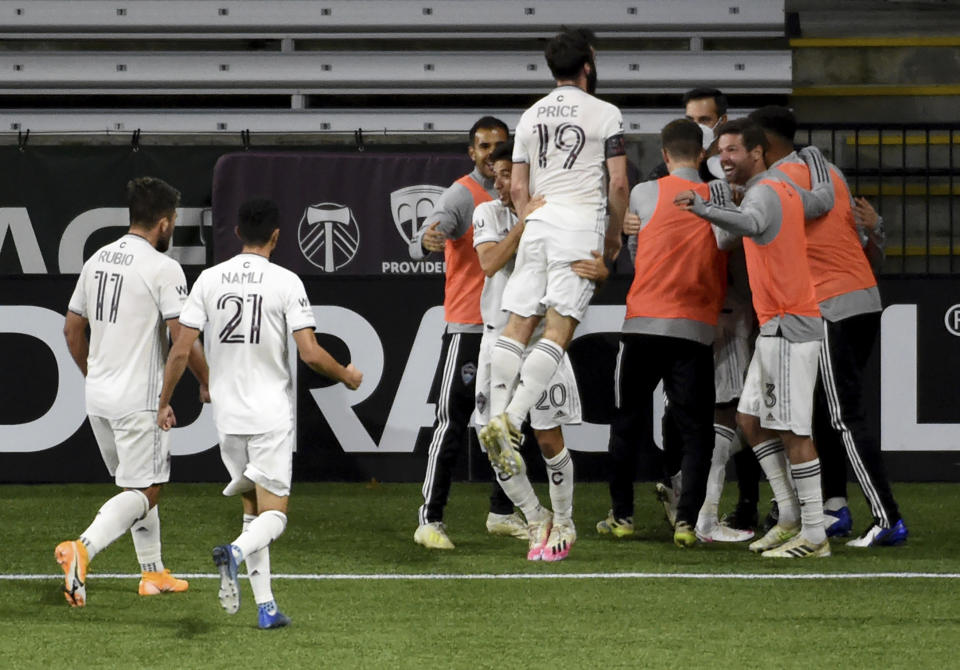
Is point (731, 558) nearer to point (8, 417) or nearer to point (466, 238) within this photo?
point (466, 238)

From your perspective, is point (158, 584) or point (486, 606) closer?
point (486, 606)

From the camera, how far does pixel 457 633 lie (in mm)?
4570

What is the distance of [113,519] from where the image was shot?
508cm

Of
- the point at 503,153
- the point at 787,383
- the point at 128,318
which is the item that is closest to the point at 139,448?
the point at 128,318

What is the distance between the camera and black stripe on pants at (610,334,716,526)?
245 inches

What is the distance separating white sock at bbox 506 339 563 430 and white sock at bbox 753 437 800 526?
1.10 metres

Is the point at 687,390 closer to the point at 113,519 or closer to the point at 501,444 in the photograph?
the point at 501,444

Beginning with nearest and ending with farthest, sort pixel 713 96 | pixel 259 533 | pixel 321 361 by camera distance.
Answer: pixel 259 533 < pixel 321 361 < pixel 713 96

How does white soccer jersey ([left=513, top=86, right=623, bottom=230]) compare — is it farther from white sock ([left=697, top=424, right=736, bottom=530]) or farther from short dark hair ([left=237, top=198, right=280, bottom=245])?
white sock ([left=697, top=424, right=736, bottom=530])

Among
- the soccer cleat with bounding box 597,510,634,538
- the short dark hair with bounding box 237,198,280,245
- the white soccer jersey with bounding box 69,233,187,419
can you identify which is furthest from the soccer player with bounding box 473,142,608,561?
the white soccer jersey with bounding box 69,233,187,419

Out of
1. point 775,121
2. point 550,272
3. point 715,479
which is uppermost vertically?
point 775,121

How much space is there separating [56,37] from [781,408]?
890cm

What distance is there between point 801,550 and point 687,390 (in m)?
0.83

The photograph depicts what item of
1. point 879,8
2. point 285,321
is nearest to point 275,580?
point 285,321
